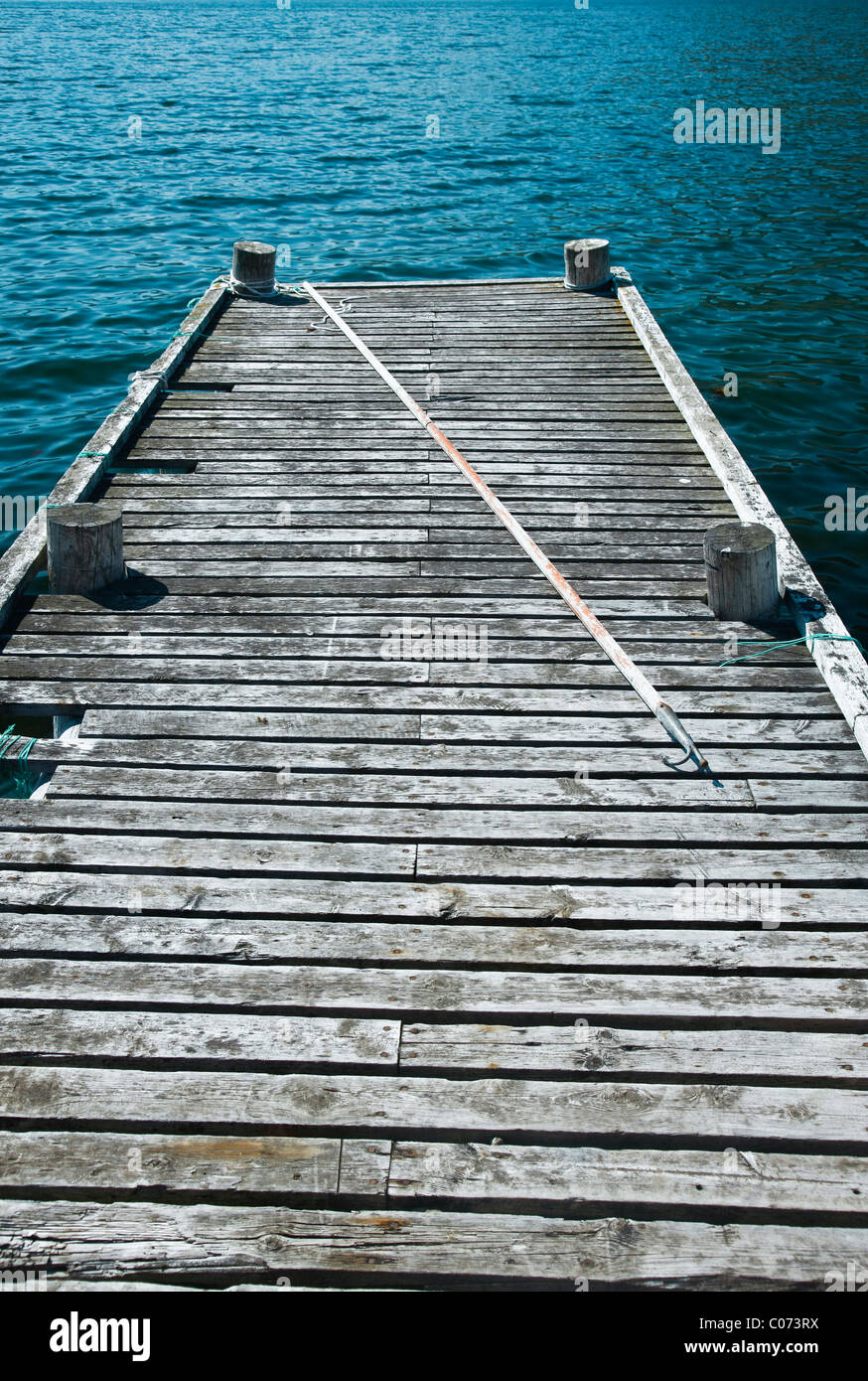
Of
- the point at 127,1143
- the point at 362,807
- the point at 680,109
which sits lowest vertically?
the point at 127,1143

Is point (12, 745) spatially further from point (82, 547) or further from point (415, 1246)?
point (415, 1246)

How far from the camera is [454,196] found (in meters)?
20.7

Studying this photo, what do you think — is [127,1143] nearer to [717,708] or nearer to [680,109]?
[717,708]

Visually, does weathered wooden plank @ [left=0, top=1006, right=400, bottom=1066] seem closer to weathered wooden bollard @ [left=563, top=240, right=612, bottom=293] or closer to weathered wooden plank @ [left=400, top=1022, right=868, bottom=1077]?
weathered wooden plank @ [left=400, top=1022, right=868, bottom=1077]

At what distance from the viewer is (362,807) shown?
15.6 feet

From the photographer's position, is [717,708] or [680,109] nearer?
[717,708]

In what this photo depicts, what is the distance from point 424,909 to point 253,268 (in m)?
9.23

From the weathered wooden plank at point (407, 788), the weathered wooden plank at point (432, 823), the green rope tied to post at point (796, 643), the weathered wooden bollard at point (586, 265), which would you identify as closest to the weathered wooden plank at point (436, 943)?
the weathered wooden plank at point (432, 823)

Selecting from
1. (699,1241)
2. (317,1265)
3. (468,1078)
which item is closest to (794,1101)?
(699,1241)

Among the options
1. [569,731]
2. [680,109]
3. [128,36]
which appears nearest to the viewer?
[569,731]

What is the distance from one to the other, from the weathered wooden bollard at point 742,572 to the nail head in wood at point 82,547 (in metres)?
3.19

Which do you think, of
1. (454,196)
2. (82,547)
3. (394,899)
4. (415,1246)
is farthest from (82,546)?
(454,196)

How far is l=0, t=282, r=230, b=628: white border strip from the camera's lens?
20.9 ft
